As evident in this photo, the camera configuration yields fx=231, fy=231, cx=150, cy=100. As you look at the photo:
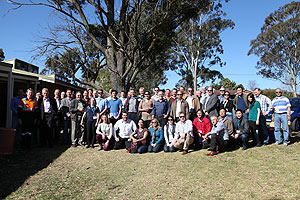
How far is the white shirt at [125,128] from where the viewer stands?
24.2ft

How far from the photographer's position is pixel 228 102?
293 inches

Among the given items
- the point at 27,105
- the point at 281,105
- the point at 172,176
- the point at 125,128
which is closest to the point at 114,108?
the point at 125,128

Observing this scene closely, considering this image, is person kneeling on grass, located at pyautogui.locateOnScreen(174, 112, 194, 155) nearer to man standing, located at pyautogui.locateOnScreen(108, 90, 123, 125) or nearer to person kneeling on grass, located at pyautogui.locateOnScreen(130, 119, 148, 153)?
person kneeling on grass, located at pyautogui.locateOnScreen(130, 119, 148, 153)

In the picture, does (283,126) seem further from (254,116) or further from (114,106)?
(114,106)

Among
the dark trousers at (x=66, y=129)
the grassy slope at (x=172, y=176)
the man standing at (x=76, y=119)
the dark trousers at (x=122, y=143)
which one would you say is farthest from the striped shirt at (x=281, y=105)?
the dark trousers at (x=66, y=129)

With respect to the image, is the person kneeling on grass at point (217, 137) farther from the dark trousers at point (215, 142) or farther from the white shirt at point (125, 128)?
the white shirt at point (125, 128)

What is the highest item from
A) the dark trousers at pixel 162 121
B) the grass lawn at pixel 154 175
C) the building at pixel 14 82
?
the building at pixel 14 82

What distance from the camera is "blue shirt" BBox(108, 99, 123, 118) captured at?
7939 mm

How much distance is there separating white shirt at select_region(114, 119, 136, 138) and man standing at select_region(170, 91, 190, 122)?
1.33 metres

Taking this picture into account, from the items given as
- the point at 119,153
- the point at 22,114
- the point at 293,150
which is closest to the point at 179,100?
the point at 119,153

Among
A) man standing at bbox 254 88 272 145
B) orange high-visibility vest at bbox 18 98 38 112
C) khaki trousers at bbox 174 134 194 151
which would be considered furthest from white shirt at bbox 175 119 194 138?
orange high-visibility vest at bbox 18 98 38 112

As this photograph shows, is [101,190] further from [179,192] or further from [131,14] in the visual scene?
[131,14]

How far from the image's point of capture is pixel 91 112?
25.7 feet

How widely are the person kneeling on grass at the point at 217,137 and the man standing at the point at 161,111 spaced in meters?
1.51
